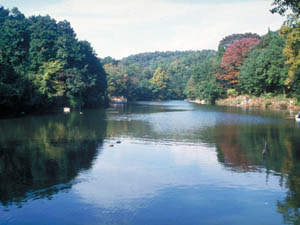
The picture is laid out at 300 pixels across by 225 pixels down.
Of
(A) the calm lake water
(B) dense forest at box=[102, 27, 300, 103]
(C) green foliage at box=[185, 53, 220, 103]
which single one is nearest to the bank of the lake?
(B) dense forest at box=[102, 27, 300, 103]

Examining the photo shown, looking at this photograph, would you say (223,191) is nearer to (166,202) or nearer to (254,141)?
(166,202)

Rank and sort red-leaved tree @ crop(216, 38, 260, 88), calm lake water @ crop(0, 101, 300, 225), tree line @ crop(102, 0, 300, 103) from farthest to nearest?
red-leaved tree @ crop(216, 38, 260, 88)
tree line @ crop(102, 0, 300, 103)
calm lake water @ crop(0, 101, 300, 225)

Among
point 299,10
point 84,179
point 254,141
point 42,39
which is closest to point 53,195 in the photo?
point 84,179

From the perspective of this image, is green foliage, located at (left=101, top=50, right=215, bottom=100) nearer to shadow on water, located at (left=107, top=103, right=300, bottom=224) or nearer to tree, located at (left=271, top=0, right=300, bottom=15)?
shadow on water, located at (left=107, top=103, right=300, bottom=224)

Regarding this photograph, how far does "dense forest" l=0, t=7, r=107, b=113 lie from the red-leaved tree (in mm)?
31888

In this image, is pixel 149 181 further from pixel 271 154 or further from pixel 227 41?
pixel 227 41

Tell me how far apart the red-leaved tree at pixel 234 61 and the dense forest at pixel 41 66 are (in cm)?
3189

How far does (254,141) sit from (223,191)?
43.9ft

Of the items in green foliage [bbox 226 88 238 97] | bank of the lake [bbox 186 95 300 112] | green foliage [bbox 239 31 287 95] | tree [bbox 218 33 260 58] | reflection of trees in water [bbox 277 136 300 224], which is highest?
tree [bbox 218 33 260 58]

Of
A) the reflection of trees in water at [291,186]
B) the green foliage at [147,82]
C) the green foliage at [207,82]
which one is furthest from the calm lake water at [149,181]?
the green foliage at [147,82]

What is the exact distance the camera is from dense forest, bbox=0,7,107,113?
50.2 metres

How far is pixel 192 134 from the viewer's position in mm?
31484

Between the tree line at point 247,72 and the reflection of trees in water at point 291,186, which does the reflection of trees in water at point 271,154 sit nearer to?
the reflection of trees in water at point 291,186

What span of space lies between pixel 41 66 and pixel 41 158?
1727 inches
